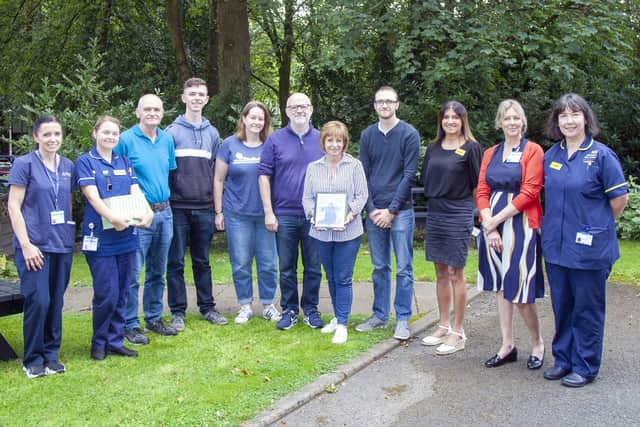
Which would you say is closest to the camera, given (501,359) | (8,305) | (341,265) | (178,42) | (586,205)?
(586,205)

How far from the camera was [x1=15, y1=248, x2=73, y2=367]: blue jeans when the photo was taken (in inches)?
205

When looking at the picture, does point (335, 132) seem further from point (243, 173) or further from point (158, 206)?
point (158, 206)

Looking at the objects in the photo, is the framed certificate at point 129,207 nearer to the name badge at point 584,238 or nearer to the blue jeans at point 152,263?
the blue jeans at point 152,263

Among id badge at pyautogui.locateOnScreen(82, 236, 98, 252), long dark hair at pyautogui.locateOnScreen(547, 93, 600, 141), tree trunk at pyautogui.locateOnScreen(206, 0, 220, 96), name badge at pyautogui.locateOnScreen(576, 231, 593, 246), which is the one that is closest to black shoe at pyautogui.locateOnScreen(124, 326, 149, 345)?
id badge at pyautogui.locateOnScreen(82, 236, 98, 252)

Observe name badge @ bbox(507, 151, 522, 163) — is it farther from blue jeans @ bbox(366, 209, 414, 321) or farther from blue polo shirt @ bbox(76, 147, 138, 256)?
Answer: blue polo shirt @ bbox(76, 147, 138, 256)

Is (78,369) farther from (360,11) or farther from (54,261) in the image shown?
(360,11)

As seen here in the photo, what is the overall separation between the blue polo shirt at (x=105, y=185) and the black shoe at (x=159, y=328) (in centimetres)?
101

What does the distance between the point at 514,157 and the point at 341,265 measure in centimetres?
179

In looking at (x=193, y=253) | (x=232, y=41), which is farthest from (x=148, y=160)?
(x=232, y=41)

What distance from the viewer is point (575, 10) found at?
12344 millimetres

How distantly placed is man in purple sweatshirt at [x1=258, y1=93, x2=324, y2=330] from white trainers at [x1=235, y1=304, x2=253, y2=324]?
1.41 ft

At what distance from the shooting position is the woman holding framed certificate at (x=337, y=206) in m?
6.08

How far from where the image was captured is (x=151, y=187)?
6.08 meters

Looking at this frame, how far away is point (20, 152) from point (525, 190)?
8997 millimetres
